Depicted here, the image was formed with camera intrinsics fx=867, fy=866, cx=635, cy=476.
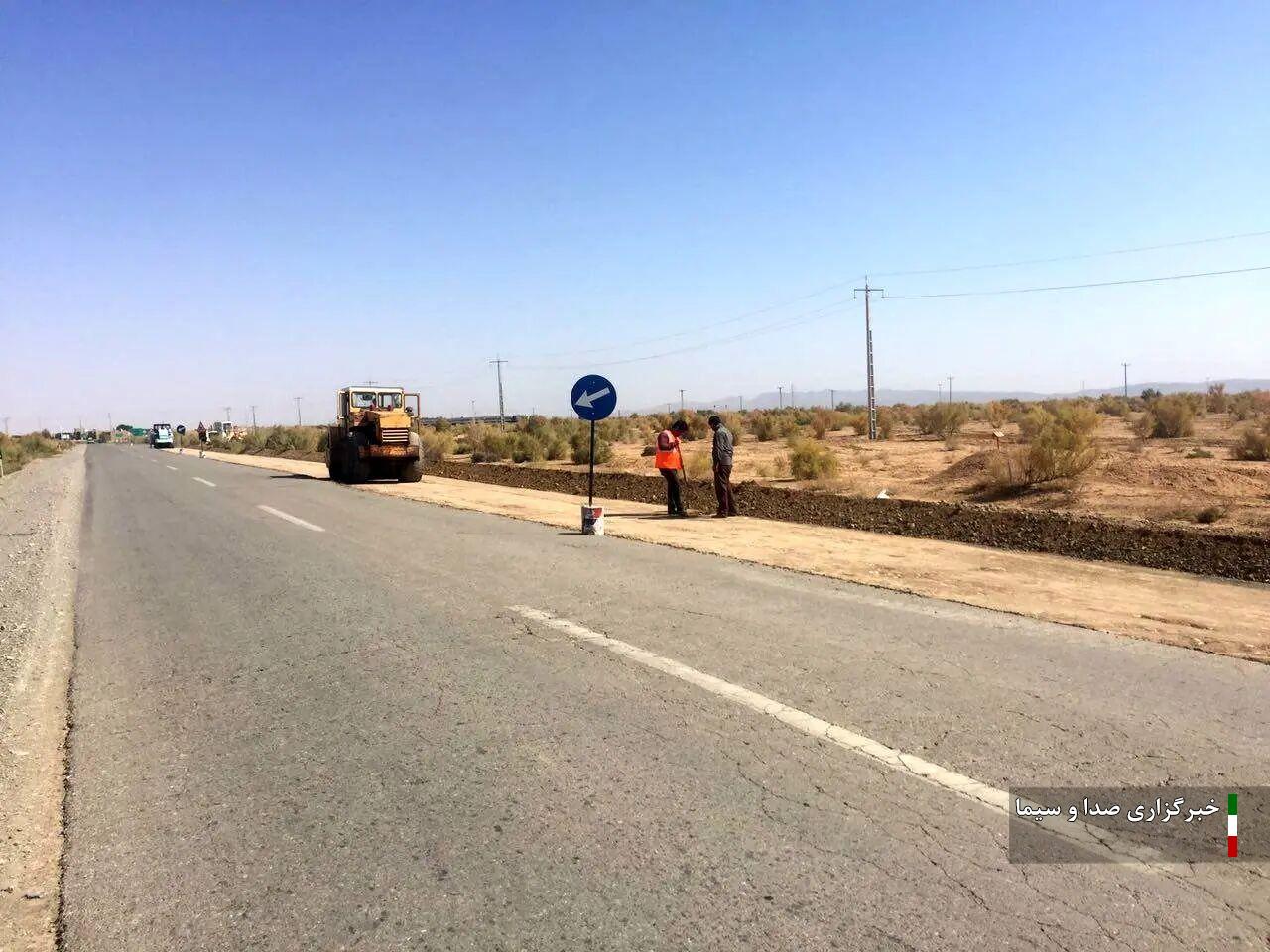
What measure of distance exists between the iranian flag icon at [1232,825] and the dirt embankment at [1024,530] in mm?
7655

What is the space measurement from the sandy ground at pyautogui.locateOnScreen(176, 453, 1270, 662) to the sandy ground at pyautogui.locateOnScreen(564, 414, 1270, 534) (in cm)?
429

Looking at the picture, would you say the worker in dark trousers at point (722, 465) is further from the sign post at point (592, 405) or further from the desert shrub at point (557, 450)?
the desert shrub at point (557, 450)

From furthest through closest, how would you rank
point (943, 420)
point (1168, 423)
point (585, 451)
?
point (943, 420)
point (585, 451)
point (1168, 423)

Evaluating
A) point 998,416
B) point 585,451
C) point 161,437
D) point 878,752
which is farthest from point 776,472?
point 161,437

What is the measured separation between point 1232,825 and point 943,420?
138 feet

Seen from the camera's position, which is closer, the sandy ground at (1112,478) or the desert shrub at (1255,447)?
the sandy ground at (1112,478)

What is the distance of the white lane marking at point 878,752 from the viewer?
11.5 feet

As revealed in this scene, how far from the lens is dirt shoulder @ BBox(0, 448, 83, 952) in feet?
11.0

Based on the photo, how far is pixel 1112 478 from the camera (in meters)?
18.8

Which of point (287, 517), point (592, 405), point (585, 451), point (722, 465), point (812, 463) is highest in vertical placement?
point (592, 405)

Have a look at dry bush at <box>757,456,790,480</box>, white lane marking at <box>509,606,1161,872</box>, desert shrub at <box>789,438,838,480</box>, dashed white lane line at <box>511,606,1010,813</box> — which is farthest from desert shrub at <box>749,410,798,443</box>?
white lane marking at <box>509,606,1161,872</box>

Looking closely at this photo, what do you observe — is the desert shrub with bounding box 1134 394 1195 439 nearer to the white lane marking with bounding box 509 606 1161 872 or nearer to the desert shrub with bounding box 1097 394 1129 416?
the desert shrub with bounding box 1097 394 1129 416

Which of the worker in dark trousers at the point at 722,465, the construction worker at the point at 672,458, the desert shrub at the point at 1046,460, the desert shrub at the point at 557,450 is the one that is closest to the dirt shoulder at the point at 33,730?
the construction worker at the point at 672,458

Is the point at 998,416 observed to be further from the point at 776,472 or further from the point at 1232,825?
the point at 1232,825
